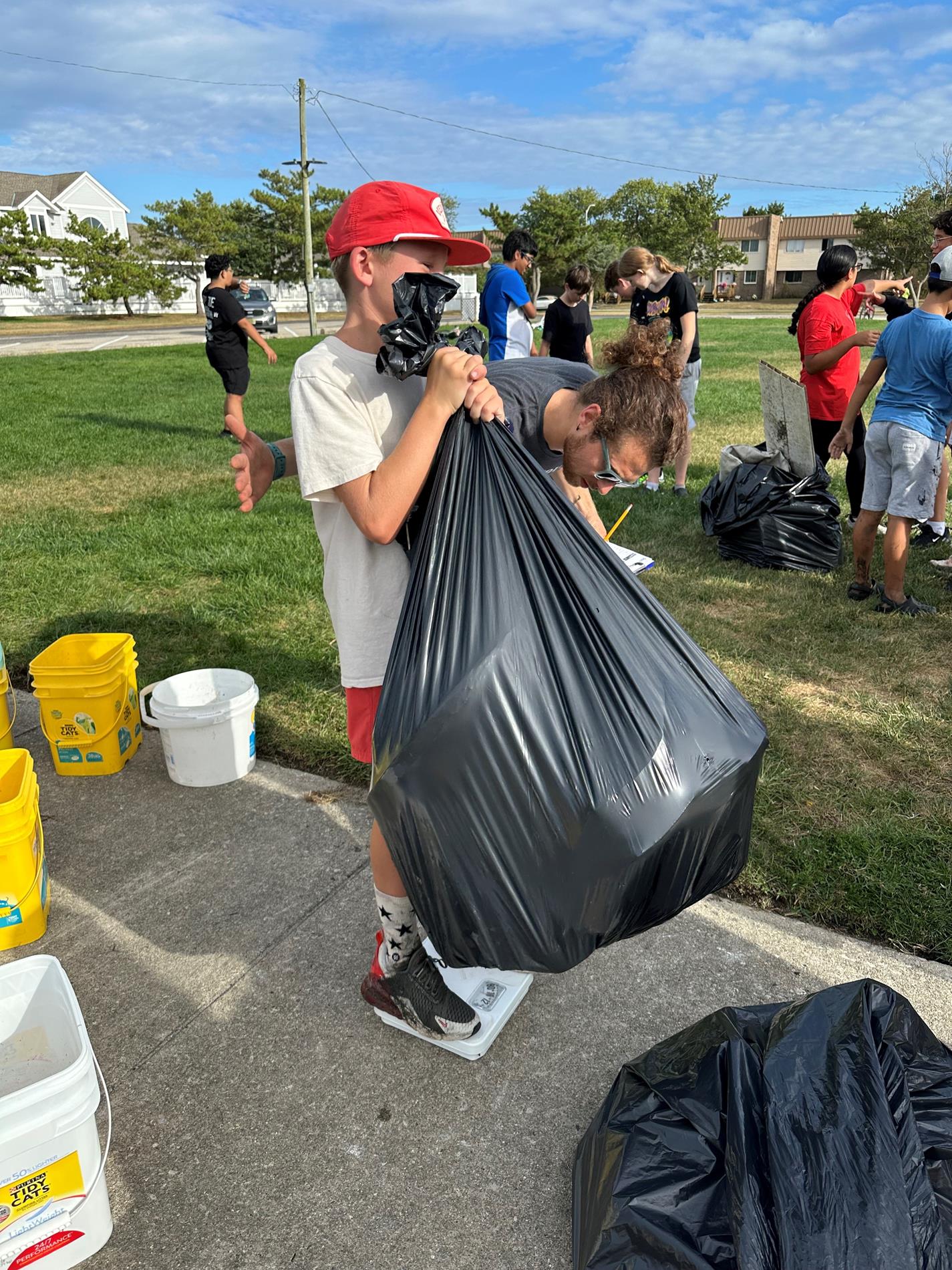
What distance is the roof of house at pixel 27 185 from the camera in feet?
159

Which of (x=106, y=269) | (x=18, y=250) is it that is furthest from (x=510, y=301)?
(x=106, y=269)

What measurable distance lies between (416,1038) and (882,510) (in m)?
3.56

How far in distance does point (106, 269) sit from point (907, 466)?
39.7 metres

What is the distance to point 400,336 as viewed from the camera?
4.64 feet

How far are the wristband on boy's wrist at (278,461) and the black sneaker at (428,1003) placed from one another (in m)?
1.06

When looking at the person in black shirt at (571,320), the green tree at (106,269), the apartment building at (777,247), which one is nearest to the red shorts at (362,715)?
the person in black shirt at (571,320)

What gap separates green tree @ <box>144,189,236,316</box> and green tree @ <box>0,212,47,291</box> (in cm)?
719

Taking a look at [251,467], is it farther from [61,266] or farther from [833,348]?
[61,266]

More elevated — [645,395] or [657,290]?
[657,290]

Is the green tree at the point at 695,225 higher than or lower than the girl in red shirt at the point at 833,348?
higher

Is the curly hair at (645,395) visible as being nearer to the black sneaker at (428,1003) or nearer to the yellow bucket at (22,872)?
the black sneaker at (428,1003)

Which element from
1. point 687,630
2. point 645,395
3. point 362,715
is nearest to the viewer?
point 645,395

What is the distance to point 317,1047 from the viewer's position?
1.90 m

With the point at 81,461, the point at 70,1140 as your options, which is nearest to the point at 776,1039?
the point at 70,1140
